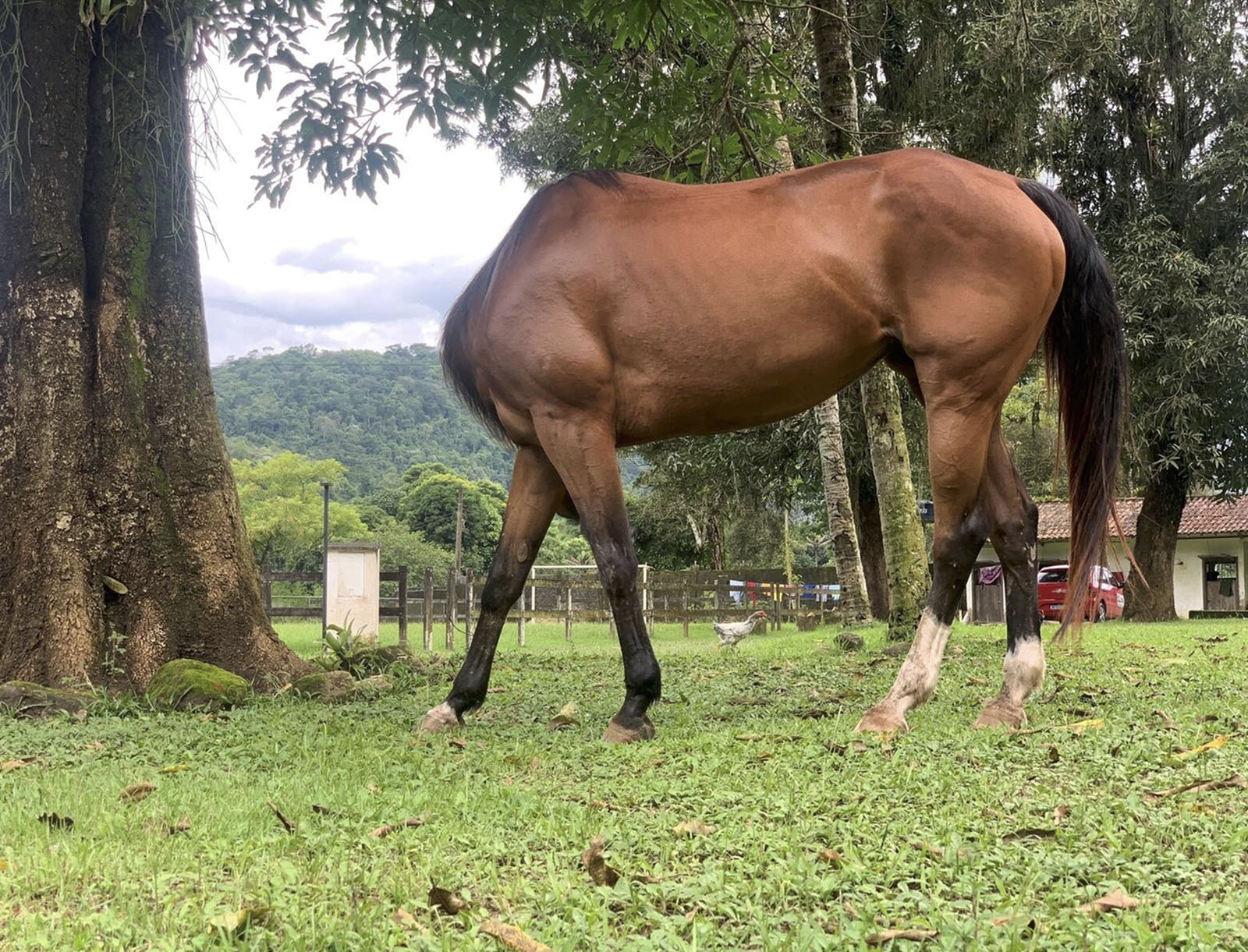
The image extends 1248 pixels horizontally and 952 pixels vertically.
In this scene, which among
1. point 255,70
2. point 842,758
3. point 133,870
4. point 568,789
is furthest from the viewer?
point 255,70

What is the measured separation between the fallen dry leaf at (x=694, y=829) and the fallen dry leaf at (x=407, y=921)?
79cm

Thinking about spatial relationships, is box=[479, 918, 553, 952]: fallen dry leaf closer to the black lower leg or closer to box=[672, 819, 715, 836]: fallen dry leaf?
box=[672, 819, 715, 836]: fallen dry leaf

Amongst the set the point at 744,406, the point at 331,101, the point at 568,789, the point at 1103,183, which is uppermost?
the point at 1103,183

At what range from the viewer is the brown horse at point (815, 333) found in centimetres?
415

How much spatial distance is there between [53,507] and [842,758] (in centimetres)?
434

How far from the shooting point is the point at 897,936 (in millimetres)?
1851

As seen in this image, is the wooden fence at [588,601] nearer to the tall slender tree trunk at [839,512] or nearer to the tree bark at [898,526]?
the tall slender tree trunk at [839,512]

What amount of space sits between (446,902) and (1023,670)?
3.04 metres

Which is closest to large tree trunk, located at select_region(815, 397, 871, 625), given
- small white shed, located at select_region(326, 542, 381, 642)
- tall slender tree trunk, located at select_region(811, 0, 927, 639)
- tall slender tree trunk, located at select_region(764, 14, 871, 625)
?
tall slender tree trunk, located at select_region(764, 14, 871, 625)

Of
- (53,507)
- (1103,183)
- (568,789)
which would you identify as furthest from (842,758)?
(1103,183)

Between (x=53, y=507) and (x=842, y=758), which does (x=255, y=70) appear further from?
(x=842, y=758)

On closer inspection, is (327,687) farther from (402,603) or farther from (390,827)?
(402,603)

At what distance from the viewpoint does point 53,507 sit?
17.8 feet

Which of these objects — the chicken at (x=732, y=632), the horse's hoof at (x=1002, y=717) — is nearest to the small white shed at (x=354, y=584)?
the chicken at (x=732, y=632)
